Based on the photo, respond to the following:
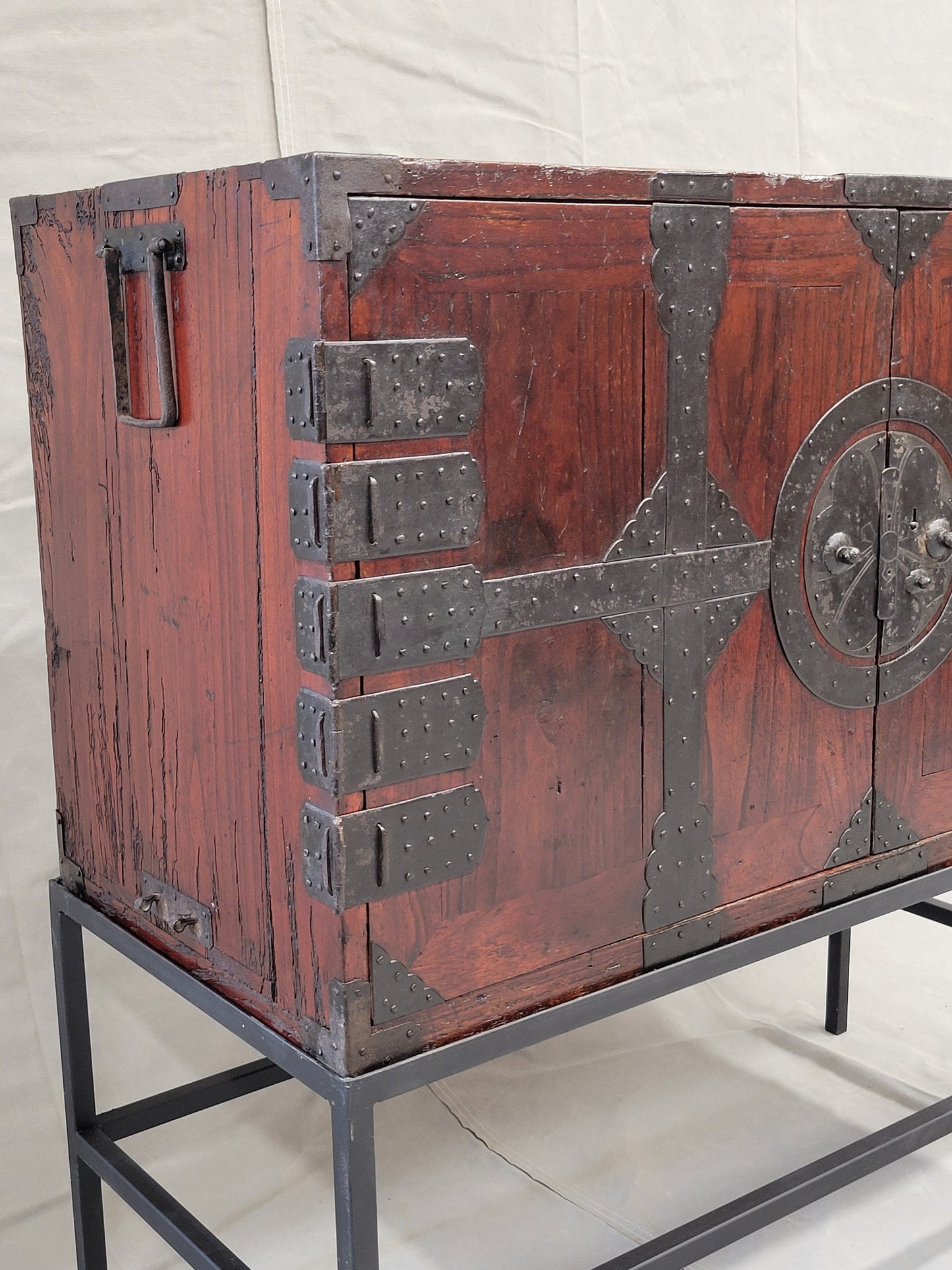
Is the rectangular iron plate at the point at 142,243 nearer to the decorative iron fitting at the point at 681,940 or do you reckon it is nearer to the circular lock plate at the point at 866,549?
the circular lock plate at the point at 866,549

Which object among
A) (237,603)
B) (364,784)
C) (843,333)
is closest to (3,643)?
(237,603)

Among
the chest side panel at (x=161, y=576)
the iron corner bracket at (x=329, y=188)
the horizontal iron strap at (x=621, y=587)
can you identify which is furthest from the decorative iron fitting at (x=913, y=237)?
the chest side panel at (x=161, y=576)

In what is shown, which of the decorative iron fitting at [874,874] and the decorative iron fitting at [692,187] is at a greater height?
the decorative iron fitting at [692,187]

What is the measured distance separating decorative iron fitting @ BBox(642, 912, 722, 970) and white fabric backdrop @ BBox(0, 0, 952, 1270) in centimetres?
90

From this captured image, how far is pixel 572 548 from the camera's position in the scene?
6.48 ft

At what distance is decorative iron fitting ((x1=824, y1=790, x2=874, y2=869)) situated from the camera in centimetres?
238

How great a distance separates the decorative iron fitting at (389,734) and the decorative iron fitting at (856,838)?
2.45 feet

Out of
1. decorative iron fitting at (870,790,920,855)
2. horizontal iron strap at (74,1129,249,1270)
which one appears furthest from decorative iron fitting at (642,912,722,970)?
horizontal iron strap at (74,1129,249,1270)

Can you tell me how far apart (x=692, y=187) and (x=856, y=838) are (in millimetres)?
1032

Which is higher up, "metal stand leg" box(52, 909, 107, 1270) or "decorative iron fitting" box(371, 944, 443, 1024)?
"decorative iron fitting" box(371, 944, 443, 1024)

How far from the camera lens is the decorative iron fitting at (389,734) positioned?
1.79 m

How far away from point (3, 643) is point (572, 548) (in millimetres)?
1344

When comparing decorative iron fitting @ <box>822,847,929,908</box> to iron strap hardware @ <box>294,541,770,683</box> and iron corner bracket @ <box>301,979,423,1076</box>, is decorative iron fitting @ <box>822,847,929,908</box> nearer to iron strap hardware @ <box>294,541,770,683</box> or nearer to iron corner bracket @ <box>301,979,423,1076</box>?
iron strap hardware @ <box>294,541,770,683</box>

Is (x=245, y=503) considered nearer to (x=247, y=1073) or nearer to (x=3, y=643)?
(x=3, y=643)
